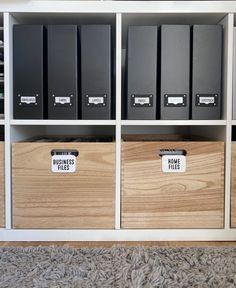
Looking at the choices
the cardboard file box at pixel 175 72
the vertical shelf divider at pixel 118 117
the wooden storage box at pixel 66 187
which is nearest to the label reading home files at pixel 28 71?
the wooden storage box at pixel 66 187

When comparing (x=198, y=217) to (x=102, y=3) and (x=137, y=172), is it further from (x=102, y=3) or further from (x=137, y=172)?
(x=102, y=3)

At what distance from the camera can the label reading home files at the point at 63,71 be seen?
85 centimetres

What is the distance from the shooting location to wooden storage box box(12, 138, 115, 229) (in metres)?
0.85

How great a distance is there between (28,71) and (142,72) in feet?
1.16

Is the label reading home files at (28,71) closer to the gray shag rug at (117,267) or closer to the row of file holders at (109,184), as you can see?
the row of file holders at (109,184)

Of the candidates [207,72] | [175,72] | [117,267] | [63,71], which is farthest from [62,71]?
[117,267]

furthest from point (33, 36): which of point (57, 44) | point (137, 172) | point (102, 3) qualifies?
point (137, 172)

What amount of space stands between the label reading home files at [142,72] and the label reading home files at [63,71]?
17cm

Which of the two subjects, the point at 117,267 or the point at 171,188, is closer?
the point at 117,267

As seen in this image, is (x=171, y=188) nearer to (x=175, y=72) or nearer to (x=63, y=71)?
(x=175, y=72)

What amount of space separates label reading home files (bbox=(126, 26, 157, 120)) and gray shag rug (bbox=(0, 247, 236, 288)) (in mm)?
A: 411

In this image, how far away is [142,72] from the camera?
86 cm

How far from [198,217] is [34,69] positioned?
688 millimetres

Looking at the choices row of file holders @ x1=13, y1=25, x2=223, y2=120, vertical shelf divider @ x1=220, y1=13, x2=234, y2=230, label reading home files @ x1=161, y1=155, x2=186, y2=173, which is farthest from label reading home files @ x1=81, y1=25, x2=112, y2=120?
vertical shelf divider @ x1=220, y1=13, x2=234, y2=230
